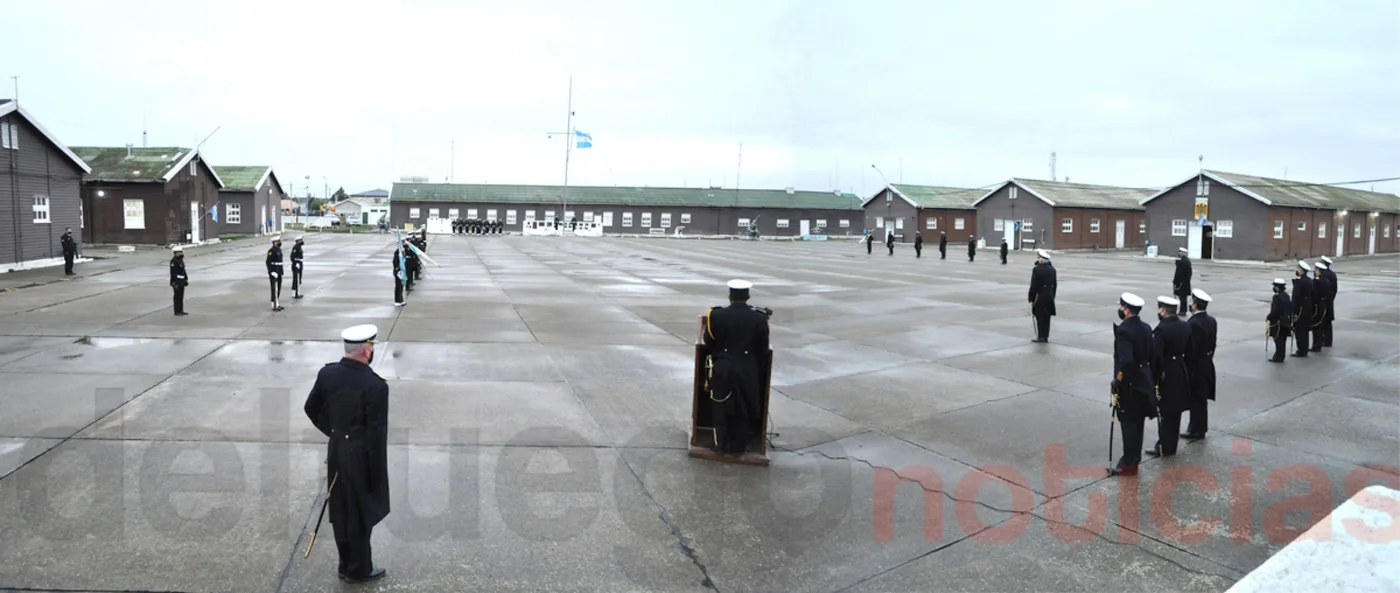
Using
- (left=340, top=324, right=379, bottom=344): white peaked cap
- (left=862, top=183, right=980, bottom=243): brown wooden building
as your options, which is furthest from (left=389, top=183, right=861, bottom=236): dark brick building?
(left=340, top=324, right=379, bottom=344): white peaked cap

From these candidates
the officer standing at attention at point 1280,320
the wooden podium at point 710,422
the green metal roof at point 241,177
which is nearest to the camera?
the wooden podium at point 710,422

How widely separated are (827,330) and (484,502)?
35.5 feet

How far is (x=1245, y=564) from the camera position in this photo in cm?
568

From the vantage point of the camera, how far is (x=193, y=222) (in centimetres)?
4647

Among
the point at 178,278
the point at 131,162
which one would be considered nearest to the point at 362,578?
the point at 178,278

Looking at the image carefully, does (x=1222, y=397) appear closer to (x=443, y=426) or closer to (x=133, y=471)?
(x=443, y=426)

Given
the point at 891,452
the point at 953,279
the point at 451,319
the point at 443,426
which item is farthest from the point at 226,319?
the point at 953,279

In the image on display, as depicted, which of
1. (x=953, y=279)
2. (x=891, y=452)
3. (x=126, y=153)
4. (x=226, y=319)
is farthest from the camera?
(x=126, y=153)

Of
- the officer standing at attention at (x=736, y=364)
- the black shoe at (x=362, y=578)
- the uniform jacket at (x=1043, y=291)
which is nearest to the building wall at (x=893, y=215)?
the uniform jacket at (x=1043, y=291)

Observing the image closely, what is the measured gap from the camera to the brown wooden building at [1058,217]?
5944cm

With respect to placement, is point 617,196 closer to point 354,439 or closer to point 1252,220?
point 1252,220

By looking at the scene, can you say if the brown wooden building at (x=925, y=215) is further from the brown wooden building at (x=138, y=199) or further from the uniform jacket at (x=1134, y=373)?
the uniform jacket at (x=1134, y=373)

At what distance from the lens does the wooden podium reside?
7602 mm

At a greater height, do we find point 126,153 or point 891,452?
point 126,153
